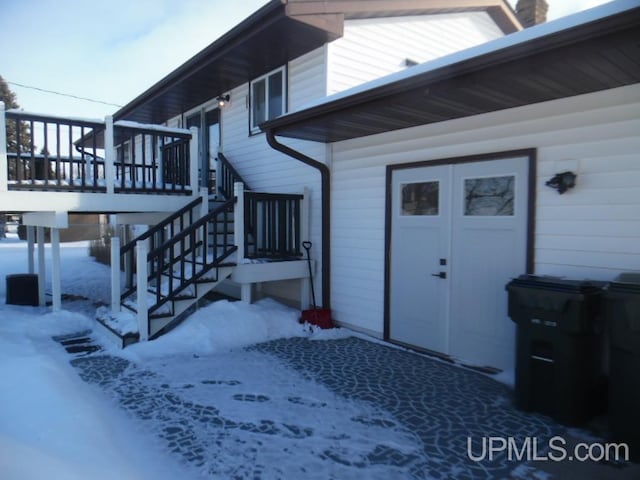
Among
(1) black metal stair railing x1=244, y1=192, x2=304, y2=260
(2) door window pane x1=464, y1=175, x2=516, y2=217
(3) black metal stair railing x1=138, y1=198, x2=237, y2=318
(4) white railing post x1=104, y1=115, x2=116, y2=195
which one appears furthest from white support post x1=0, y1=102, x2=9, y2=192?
(2) door window pane x1=464, y1=175, x2=516, y2=217

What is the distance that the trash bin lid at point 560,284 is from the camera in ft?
10.4

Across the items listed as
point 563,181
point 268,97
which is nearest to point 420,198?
point 563,181

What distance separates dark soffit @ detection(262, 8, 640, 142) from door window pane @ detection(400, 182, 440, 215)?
0.72 metres

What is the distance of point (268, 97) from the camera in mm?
7641

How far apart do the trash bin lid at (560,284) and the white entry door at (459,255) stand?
70 centimetres

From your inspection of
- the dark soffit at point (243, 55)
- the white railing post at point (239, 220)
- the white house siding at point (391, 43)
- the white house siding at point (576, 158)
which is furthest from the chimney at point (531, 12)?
the white railing post at point (239, 220)

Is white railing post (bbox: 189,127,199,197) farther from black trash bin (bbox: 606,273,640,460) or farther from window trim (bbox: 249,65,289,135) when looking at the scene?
black trash bin (bbox: 606,273,640,460)

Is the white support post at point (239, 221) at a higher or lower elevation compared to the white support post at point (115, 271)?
higher

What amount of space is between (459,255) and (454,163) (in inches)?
39.3

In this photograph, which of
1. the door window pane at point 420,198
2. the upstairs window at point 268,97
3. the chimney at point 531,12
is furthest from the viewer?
the chimney at point 531,12

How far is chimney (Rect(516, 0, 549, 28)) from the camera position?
9289 millimetres

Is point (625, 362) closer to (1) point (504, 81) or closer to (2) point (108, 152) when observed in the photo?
(1) point (504, 81)

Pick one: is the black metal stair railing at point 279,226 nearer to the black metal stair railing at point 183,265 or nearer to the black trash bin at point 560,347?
the black metal stair railing at point 183,265

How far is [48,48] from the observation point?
11.7 meters
